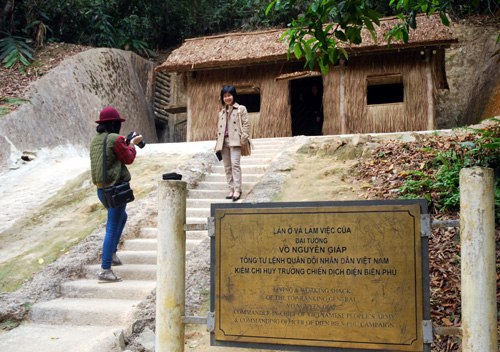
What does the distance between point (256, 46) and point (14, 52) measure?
7396mm

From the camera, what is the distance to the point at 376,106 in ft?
38.8

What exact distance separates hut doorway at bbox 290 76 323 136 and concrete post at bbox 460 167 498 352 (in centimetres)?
1338

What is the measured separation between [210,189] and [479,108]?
10084mm

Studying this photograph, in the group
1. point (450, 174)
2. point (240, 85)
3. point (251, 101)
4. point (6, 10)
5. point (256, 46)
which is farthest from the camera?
point (251, 101)

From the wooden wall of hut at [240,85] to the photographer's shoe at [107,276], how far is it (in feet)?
27.0

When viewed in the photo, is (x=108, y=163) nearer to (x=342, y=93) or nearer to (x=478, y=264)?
(x=478, y=264)

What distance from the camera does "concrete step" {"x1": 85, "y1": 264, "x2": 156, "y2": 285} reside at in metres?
4.97

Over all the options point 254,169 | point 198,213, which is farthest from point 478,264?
point 254,169

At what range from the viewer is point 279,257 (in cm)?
271

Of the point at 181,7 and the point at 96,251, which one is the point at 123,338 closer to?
the point at 96,251

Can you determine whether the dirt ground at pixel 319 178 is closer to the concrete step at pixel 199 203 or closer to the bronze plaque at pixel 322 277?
the concrete step at pixel 199 203

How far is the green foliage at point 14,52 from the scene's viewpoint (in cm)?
1294

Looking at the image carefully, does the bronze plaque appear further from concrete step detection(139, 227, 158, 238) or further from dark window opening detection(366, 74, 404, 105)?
dark window opening detection(366, 74, 404, 105)

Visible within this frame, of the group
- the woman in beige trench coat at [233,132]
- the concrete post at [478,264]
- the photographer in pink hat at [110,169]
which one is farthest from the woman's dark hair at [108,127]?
the concrete post at [478,264]
